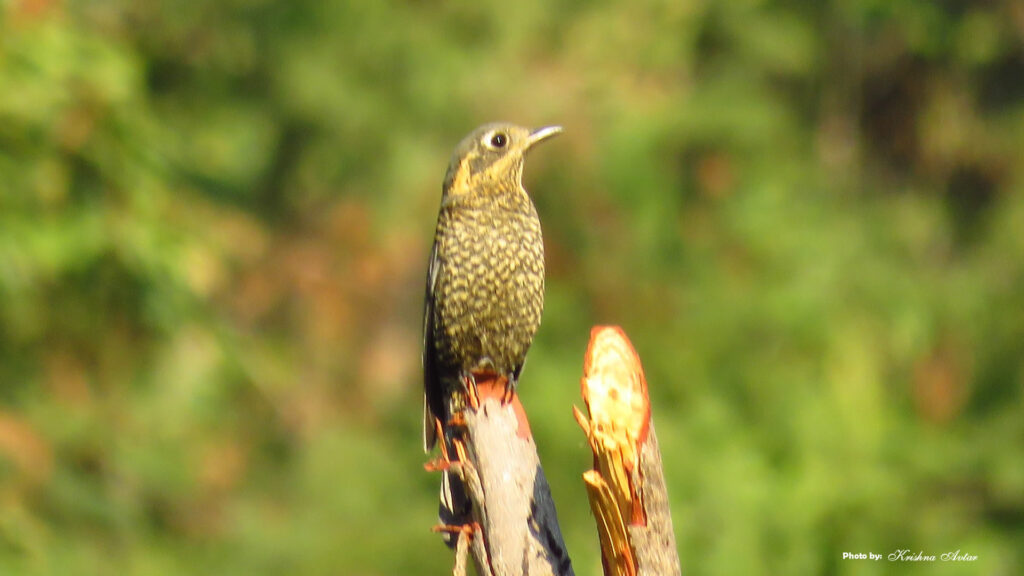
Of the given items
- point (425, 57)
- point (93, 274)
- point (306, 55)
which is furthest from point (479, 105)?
point (93, 274)

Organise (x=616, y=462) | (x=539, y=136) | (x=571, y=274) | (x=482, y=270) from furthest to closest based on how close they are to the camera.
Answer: (x=571, y=274), (x=539, y=136), (x=482, y=270), (x=616, y=462)

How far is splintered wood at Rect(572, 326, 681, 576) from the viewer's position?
2.54m

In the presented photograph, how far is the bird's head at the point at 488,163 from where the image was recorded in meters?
3.88

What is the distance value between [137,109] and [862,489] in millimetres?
4069

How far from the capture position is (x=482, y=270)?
12.5 ft

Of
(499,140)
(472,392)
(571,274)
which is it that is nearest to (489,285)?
(499,140)

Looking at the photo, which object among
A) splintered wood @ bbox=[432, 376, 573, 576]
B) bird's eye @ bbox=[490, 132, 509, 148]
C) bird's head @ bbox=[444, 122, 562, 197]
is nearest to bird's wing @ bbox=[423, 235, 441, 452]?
bird's head @ bbox=[444, 122, 562, 197]

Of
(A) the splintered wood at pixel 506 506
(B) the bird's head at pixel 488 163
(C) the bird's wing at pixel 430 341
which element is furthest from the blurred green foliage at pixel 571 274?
(A) the splintered wood at pixel 506 506

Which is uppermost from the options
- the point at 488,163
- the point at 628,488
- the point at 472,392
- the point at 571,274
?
the point at 571,274

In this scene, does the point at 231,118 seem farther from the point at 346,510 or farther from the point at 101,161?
the point at 101,161

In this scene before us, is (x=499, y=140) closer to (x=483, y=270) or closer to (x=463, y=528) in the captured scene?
(x=483, y=270)

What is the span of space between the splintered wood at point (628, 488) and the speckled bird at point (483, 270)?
4.00 feet

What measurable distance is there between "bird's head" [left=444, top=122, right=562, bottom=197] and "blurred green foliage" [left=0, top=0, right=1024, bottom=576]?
304 cm

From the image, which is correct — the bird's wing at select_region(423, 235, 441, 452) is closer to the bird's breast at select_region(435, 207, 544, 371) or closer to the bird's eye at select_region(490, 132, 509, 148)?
the bird's breast at select_region(435, 207, 544, 371)
